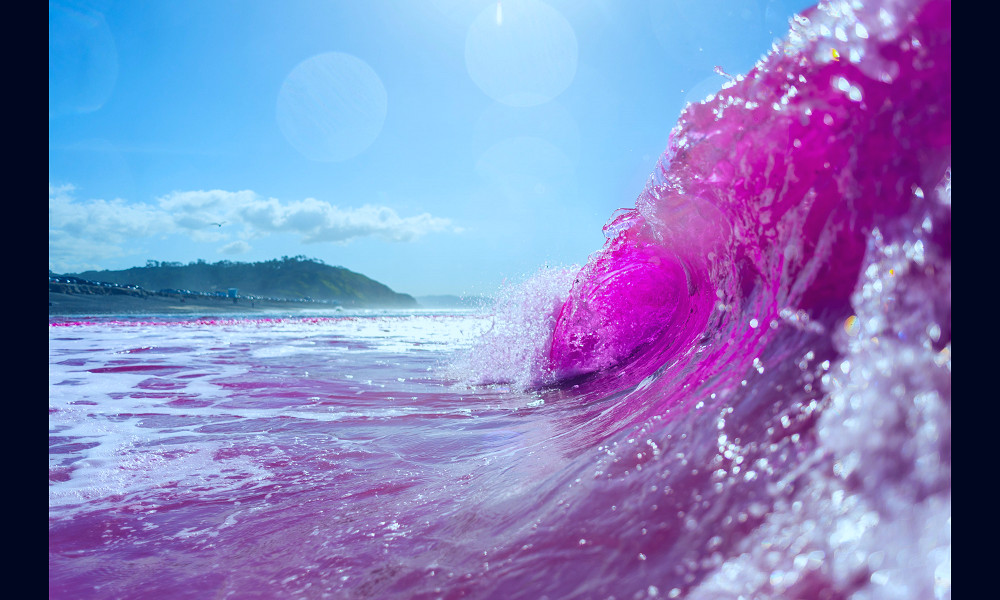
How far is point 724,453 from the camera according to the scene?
1.32 m

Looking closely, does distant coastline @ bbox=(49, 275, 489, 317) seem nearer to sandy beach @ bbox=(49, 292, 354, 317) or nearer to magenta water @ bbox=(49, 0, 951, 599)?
sandy beach @ bbox=(49, 292, 354, 317)

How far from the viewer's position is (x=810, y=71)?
1663 mm

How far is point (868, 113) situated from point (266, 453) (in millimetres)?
2987

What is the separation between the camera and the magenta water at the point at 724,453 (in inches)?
38.8

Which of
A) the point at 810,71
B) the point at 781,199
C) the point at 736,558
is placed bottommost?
the point at 736,558

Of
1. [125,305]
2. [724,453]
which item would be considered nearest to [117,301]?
[125,305]

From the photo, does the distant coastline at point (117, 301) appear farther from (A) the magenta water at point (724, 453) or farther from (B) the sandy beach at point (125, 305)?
(A) the magenta water at point (724, 453)

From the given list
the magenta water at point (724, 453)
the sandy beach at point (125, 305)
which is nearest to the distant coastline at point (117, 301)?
the sandy beach at point (125, 305)

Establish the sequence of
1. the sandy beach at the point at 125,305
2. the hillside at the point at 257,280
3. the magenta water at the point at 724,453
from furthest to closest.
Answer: the hillside at the point at 257,280
the sandy beach at the point at 125,305
the magenta water at the point at 724,453

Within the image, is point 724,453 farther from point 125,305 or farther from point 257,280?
point 257,280

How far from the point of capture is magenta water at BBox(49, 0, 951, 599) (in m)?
0.98

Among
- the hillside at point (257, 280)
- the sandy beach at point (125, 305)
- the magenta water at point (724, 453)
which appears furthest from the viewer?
the hillside at point (257, 280)

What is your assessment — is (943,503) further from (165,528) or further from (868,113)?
(165,528)
